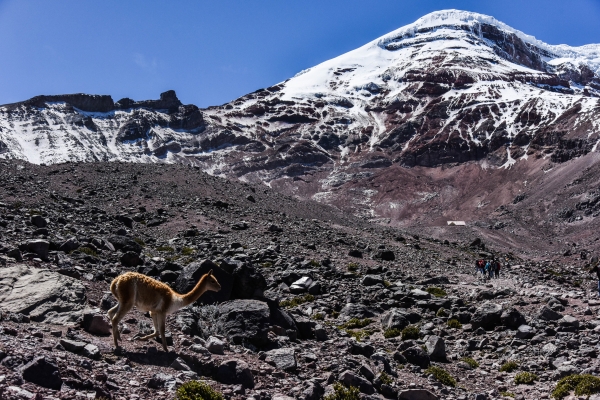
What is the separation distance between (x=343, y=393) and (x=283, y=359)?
1.82 meters

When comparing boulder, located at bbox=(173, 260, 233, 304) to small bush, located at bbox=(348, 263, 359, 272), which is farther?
small bush, located at bbox=(348, 263, 359, 272)

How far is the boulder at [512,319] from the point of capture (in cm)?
1689

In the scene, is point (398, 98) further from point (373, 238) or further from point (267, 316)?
point (267, 316)

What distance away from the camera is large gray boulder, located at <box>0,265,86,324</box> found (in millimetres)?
10391

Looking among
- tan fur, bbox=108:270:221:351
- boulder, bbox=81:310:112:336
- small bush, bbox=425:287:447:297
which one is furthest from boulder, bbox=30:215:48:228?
small bush, bbox=425:287:447:297

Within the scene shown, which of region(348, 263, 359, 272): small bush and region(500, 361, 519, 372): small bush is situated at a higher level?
region(348, 263, 359, 272): small bush

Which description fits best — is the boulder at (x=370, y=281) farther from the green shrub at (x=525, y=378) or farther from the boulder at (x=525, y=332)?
the green shrub at (x=525, y=378)

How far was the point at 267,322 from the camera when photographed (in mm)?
12477

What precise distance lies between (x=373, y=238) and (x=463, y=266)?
27.8ft

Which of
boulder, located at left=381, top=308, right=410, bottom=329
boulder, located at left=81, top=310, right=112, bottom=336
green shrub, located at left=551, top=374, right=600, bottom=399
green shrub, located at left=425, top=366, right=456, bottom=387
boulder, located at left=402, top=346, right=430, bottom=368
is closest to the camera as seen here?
boulder, located at left=81, top=310, right=112, bottom=336

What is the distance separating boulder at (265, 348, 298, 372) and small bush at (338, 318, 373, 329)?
284 inches

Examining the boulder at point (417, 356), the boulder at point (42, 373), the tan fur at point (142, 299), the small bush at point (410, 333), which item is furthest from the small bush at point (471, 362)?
the boulder at point (42, 373)

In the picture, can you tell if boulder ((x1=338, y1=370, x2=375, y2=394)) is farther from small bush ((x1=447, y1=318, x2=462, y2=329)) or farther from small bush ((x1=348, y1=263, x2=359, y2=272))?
small bush ((x1=348, y1=263, x2=359, y2=272))

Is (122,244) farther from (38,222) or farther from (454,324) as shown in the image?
(454,324)
